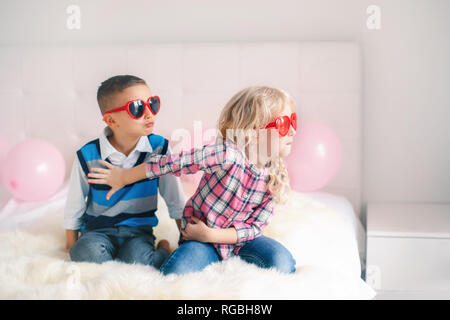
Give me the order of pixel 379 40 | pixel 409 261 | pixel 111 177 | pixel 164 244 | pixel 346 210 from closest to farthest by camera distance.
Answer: pixel 111 177 < pixel 164 244 < pixel 409 261 < pixel 346 210 < pixel 379 40

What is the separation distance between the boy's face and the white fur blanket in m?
0.38

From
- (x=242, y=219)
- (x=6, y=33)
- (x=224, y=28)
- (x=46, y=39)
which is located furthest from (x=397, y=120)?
(x=6, y=33)

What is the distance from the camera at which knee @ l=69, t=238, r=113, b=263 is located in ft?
4.08

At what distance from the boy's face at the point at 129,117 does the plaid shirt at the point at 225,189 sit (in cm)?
12

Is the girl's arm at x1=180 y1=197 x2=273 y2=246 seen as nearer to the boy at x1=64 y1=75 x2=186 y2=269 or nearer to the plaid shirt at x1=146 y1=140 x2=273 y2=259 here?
the plaid shirt at x1=146 y1=140 x2=273 y2=259

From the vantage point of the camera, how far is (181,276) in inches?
42.2

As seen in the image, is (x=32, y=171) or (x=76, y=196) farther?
(x=32, y=171)

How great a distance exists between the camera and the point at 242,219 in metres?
1.30

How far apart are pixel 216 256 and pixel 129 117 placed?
469 mm

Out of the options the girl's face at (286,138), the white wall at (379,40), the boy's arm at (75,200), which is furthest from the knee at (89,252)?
the white wall at (379,40)

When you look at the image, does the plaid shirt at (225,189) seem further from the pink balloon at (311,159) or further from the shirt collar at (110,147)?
the pink balloon at (311,159)

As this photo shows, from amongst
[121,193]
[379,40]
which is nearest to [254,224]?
[121,193]

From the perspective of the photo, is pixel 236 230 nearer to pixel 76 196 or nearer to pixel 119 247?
pixel 119 247

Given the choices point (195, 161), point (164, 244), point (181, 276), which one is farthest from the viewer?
point (164, 244)
